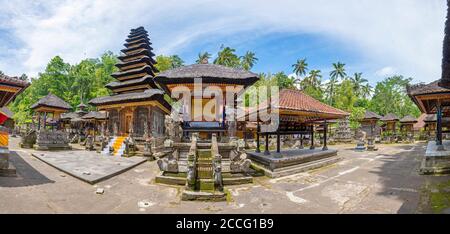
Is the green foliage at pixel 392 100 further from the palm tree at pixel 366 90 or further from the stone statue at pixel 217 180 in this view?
the stone statue at pixel 217 180

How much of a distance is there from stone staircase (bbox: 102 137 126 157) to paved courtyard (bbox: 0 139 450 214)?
7.06 meters

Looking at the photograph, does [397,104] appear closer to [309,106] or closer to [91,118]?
[309,106]

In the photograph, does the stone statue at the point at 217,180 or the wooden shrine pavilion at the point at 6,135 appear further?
the wooden shrine pavilion at the point at 6,135

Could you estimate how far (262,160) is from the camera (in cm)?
1186

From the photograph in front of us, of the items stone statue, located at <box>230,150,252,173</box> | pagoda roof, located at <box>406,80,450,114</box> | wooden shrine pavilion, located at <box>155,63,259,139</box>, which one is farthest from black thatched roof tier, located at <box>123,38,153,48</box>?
pagoda roof, located at <box>406,80,450,114</box>

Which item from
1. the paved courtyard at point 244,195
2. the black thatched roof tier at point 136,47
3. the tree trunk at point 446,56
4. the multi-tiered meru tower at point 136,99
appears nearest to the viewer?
the paved courtyard at point 244,195

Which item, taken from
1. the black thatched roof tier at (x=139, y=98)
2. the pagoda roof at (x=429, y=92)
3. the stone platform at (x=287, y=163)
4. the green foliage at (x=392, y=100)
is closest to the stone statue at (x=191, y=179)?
the stone platform at (x=287, y=163)

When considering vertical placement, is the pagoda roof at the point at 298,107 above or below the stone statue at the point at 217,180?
above

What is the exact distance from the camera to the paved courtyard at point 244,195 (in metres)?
6.12

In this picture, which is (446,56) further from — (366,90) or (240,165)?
(366,90)

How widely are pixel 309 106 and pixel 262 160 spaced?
3.79 meters

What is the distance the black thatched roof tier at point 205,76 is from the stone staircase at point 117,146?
7994 millimetres

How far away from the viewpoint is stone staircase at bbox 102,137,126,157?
17.3 metres

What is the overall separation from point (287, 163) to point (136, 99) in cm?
1396
